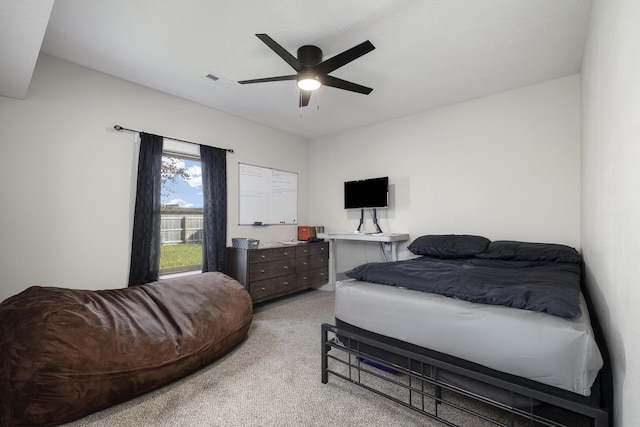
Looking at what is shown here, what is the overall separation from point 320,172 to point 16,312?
13.5 ft

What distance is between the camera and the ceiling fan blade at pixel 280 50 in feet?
6.38

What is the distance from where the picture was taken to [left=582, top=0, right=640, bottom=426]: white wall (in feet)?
3.11

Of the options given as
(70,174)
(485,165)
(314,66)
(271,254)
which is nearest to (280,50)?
(314,66)

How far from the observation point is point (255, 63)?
2691 millimetres

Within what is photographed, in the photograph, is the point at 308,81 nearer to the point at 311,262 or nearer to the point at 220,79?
the point at 220,79

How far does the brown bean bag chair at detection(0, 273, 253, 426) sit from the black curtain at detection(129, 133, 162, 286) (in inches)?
25.8

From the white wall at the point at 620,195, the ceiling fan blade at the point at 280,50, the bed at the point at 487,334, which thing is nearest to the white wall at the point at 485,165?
the bed at the point at 487,334

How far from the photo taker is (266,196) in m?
4.45

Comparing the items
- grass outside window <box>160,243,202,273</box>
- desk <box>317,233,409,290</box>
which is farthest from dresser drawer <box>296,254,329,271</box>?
grass outside window <box>160,243,202,273</box>

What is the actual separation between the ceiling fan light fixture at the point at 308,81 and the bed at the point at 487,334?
165 centimetres

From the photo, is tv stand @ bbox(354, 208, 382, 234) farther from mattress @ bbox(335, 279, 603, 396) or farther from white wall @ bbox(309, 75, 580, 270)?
mattress @ bbox(335, 279, 603, 396)

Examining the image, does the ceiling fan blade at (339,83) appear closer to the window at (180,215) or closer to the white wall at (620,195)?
the white wall at (620,195)

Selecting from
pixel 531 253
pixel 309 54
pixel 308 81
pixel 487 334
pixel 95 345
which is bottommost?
pixel 95 345

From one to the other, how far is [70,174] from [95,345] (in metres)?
1.83
